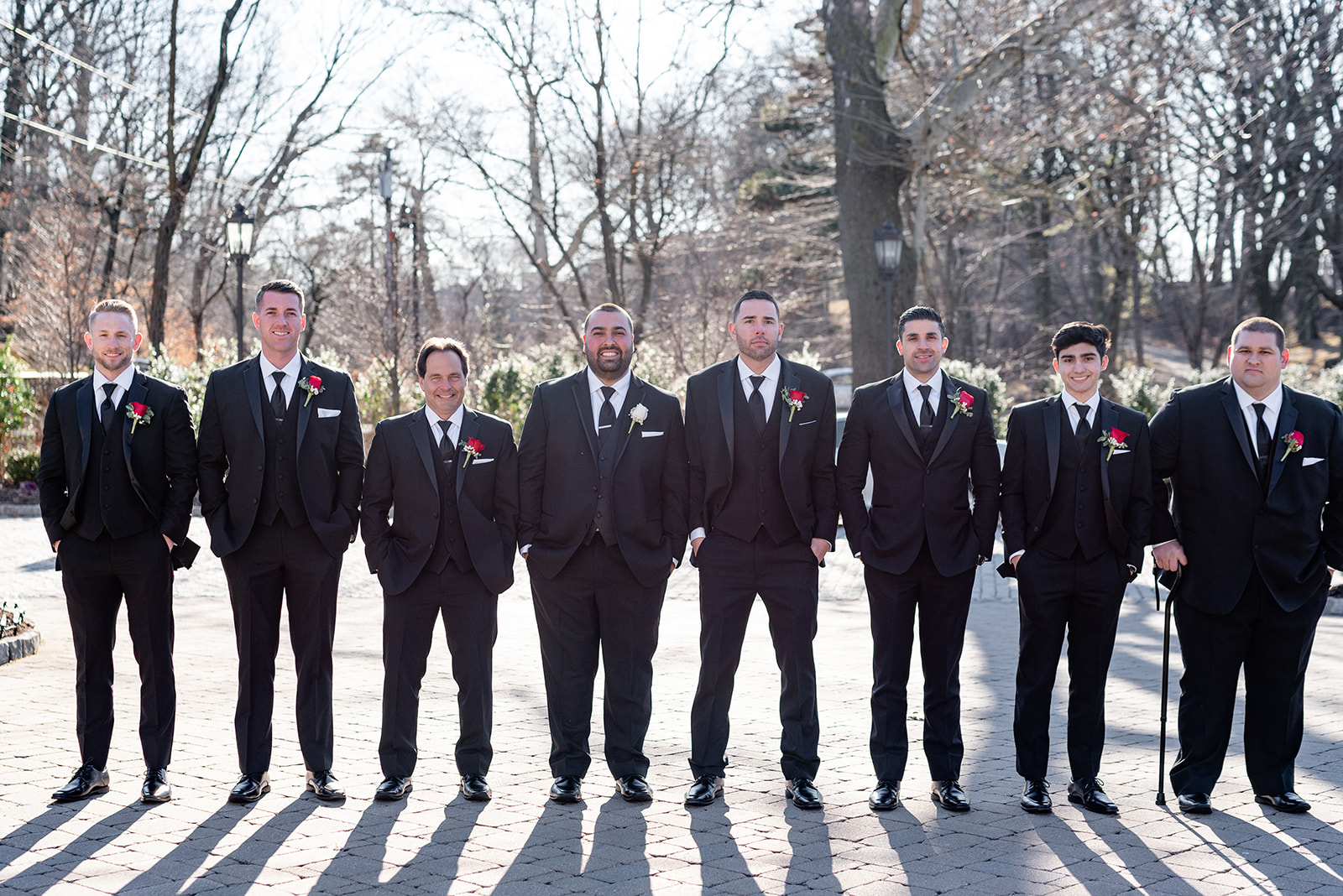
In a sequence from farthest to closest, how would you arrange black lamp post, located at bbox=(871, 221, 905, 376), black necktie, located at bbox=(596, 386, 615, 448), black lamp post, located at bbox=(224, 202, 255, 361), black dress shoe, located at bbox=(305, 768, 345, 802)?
1. black lamp post, located at bbox=(224, 202, 255, 361)
2. black lamp post, located at bbox=(871, 221, 905, 376)
3. black necktie, located at bbox=(596, 386, 615, 448)
4. black dress shoe, located at bbox=(305, 768, 345, 802)

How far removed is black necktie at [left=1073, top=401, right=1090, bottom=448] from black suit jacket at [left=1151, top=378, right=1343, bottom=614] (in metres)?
0.35

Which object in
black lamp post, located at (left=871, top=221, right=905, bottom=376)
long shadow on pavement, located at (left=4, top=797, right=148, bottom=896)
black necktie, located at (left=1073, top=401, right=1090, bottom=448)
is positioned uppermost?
black lamp post, located at (left=871, top=221, right=905, bottom=376)

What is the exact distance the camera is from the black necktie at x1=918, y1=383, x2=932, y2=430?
5.64m

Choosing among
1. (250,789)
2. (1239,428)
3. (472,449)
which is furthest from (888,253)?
(250,789)

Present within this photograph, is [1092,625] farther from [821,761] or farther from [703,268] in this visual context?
[703,268]

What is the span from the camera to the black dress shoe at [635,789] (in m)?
5.49

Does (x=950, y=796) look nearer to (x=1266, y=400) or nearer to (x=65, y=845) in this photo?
(x=1266, y=400)

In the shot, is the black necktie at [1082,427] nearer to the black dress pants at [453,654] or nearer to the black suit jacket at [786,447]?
the black suit jacket at [786,447]

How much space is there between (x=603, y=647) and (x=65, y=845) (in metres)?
2.26

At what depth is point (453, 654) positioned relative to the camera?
18.7 feet

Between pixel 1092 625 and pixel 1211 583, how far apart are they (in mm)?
548

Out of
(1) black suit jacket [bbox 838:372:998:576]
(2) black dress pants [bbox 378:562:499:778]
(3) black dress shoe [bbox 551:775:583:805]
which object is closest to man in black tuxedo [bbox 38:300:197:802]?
(2) black dress pants [bbox 378:562:499:778]

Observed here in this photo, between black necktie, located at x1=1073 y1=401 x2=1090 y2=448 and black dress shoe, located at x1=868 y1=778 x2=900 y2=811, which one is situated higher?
black necktie, located at x1=1073 y1=401 x2=1090 y2=448

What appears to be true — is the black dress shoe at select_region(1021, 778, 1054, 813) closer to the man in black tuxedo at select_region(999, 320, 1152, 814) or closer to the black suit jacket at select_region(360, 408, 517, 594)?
the man in black tuxedo at select_region(999, 320, 1152, 814)
